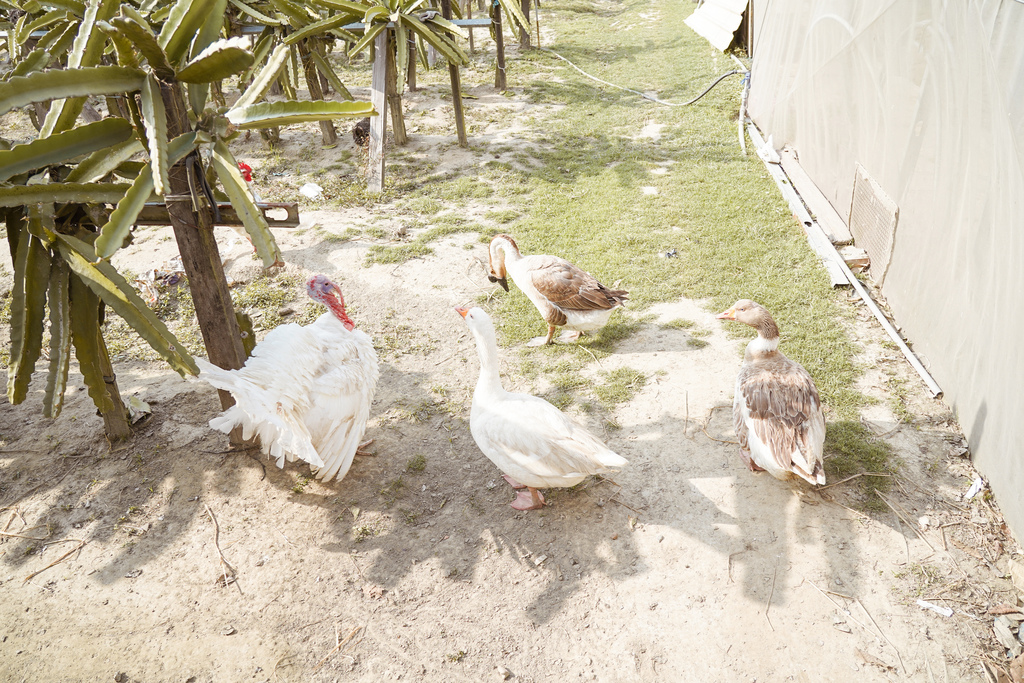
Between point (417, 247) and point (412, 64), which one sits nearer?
point (417, 247)

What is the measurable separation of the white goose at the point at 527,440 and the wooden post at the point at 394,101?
7.11 meters

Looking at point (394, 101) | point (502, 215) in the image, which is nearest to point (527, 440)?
point (502, 215)

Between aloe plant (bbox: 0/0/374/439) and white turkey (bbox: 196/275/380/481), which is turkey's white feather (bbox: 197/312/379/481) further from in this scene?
aloe plant (bbox: 0/0/374/439)

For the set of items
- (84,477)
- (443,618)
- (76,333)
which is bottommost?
(443,618)

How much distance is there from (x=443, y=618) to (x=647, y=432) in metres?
2.27

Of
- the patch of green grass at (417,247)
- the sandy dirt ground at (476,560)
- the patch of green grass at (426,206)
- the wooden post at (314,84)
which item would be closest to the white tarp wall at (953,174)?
the sandy dirt ground at (476,560)

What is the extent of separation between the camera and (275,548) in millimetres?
4223

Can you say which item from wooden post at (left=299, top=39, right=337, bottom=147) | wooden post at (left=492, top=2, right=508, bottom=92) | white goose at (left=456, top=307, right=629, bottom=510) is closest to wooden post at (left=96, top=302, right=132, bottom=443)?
white goose at (left=456, top=307, right=629, bottom=510)

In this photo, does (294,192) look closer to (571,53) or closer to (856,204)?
(856,204)

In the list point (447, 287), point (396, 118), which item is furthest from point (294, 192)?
point (447, 287)

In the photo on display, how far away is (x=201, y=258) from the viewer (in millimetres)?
4121

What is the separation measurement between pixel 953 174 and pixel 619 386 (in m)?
3.38

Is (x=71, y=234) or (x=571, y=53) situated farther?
(x=571, y=53)

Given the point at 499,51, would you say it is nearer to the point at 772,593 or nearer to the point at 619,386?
the point at 619,386
